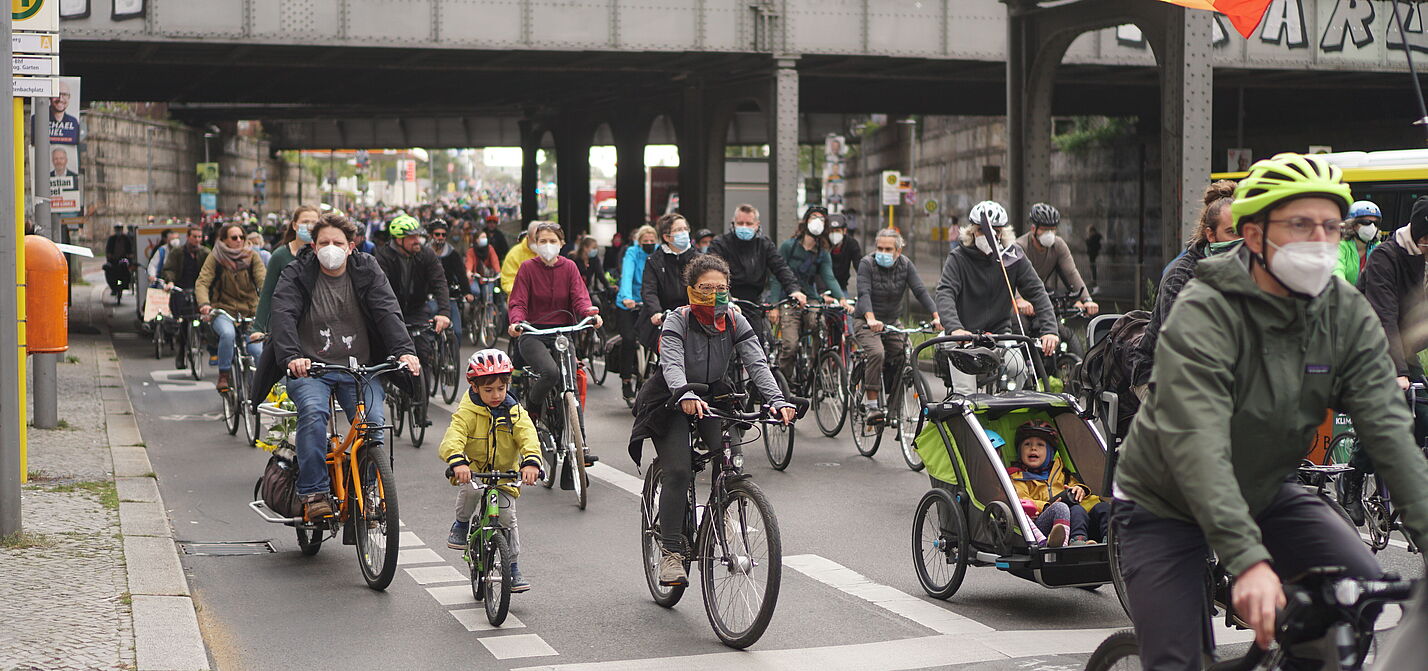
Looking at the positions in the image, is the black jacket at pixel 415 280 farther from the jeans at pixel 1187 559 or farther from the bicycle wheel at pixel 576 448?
the jeans at pixel 1187 559

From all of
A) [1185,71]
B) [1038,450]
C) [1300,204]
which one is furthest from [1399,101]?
[1300,204]

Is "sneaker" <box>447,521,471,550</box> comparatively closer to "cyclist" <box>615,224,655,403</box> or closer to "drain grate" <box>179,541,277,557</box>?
"drain grate" <box>179,541,277,557</box>

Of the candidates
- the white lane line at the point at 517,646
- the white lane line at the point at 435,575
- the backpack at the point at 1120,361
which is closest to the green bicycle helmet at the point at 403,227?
the white lane line at the point at 435,575

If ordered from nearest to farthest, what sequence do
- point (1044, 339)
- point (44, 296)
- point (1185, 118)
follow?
1. point (1044, 339)
2. point (44, 296)
3. point (1185, 118)

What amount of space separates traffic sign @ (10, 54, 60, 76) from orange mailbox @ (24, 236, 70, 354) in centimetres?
155

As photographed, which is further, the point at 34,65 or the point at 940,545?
the point at 34,65

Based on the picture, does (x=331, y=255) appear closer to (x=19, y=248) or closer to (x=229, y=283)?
(x=19, y=248)

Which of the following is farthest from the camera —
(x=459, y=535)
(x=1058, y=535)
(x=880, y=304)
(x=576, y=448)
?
(x=880, y=304)

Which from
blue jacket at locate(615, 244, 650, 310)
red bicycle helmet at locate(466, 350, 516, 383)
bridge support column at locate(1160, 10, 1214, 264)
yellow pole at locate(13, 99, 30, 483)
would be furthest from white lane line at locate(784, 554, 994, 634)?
bridge support column at locate(1160, 10, 1214, 264)

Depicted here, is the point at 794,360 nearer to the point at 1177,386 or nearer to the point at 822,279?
the point at 822,279

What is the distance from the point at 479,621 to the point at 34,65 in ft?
14.7

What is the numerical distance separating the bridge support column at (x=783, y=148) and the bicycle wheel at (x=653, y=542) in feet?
64.4

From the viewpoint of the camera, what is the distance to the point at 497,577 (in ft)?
22.7

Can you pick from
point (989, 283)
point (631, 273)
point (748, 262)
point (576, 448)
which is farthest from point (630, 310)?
point (989, 283)
